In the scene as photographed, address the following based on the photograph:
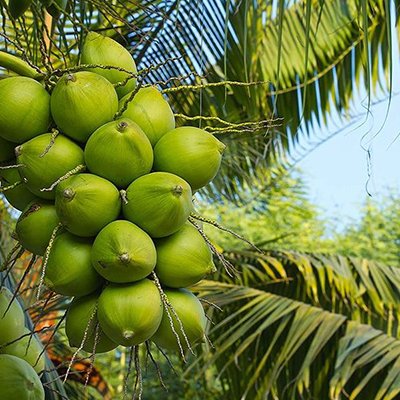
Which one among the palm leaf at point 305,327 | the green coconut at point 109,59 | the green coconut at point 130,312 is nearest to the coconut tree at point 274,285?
the palm leaf at point 305,327

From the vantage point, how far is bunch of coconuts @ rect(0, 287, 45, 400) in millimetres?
1125

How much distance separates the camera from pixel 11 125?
1003mm

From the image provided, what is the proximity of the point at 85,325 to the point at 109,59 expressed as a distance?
0.41 m

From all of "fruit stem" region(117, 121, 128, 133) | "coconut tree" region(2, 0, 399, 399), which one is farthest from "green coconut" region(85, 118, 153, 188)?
"coconut tree" region(2, 0, 399, 399)

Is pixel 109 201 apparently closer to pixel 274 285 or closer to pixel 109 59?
pixel 109 59

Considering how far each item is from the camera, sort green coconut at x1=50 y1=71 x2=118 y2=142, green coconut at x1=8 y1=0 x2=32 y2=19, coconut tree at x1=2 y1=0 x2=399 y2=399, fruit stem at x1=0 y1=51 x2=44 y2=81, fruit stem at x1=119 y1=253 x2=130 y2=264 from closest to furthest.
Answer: fruit stem at x1=119 y1=253 x2=130 y2=264
green coconut at x1=50 y1=71 x2=118 y2=142
fruit stem at x1=0 y1=51 x2=44 y2=81
green coconut at x1=8 y1=0 x2=32 y2=19
coconut tree at x1=2 y1=0 x2=399 y2=399

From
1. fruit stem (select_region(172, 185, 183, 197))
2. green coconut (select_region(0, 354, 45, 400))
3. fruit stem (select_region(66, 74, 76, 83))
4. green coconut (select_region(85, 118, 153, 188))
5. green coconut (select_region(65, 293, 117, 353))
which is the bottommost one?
green coconut (select_region(0, 354, 45, 400))

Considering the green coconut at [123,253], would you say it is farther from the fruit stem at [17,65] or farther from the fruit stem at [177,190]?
the fruit stem at [17,65]

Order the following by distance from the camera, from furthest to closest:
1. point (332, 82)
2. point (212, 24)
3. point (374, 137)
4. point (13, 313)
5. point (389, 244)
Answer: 1. point (389, 244)
2. point (332, 82)
3. point (212, 24)
4. point (13, 313)
5. point (374, 137)

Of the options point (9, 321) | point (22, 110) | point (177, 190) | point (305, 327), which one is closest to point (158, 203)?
point (177, 190)

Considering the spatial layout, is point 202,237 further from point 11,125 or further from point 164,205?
point 11,125

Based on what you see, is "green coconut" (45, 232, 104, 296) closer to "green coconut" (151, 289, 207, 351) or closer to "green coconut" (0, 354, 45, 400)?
"green coconut" (151, 289, 207, 351)

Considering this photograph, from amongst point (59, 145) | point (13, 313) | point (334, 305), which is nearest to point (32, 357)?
point (13, 313)

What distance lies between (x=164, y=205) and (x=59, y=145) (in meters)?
0.17
